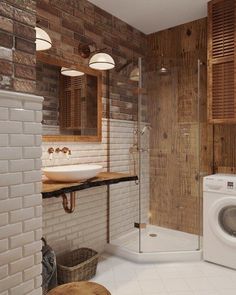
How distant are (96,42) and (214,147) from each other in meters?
1.79

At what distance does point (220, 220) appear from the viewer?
2666 mm

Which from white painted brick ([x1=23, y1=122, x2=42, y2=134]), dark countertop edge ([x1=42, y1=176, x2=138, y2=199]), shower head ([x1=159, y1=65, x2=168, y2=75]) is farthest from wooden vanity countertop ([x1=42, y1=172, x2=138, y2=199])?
shower head ([x1=159, y1=65, x2=168, y2=75])

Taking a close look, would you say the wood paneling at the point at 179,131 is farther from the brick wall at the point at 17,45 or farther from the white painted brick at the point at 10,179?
the white painted brick at the point at 10,179

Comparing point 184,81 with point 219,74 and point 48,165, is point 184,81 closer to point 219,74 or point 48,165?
point 219,74

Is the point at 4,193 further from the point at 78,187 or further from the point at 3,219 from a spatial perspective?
the point at 78,187

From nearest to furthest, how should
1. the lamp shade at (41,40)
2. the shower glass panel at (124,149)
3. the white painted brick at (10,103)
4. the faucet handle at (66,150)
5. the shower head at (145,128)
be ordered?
the white painted brick at (10,103) → the lamp shade at (41,40) → the faucet handle at (66,150) → the shower glass panel at (124,149) → the shower head at (145,128)

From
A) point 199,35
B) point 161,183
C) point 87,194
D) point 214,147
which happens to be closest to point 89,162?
point 87,194

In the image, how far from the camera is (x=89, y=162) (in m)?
2.79

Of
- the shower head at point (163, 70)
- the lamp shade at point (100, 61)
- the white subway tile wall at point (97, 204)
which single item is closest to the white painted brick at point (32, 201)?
the white subway tile wall at point (97, 204)

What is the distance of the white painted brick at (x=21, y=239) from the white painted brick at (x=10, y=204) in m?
0.14

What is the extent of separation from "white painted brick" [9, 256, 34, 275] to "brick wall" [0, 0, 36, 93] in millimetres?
867

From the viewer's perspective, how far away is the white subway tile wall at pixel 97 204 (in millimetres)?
2441

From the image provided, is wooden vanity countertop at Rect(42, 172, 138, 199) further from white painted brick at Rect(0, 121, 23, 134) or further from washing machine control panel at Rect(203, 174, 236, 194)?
washing machine control panel at Rect(203, 174, 236, 194)

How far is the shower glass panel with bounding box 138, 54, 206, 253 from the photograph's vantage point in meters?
3.20
